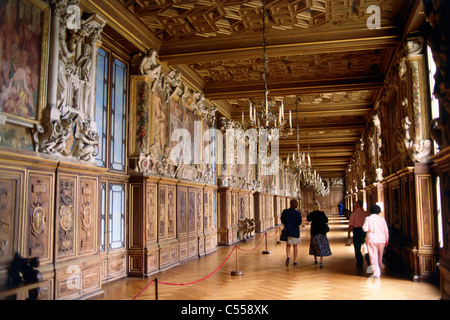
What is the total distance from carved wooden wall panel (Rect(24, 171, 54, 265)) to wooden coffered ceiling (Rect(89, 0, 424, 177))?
325cm

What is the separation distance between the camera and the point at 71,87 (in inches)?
230

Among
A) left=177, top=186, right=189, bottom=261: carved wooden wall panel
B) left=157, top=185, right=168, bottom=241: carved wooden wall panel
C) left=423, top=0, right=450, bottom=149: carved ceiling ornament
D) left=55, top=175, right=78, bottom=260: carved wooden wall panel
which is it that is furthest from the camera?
left=177, top=186, right=189, bottom=261: carved wooden wall panel

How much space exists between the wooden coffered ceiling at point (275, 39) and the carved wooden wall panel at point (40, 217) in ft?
10.7

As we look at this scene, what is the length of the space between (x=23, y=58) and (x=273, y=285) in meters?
5.30

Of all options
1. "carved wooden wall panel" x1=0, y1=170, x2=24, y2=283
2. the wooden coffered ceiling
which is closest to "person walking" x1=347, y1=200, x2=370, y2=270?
the wooden coffered ceiling

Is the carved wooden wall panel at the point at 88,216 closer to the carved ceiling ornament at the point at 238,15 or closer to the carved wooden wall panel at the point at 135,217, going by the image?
the carved wooden wall panel at the point at 135,217

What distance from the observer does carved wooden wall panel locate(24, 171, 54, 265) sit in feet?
16.2

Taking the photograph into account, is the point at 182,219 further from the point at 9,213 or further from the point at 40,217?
the point at 9,213

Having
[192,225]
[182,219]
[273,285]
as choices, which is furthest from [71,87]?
[192,225]

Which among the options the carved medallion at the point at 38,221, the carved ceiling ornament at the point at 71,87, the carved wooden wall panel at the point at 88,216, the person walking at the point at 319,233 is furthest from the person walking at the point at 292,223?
the carved medallion at the point at 38,221

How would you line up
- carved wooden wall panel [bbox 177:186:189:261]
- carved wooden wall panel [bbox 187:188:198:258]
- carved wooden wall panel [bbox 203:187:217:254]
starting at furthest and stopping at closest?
1. carved wooden wall panel [bbox 203:187:217:254]
2. carved wooden wall panel [bbox 187:188:198:258]
3. carved wooden wall panel [bbox 177:186:189:261]

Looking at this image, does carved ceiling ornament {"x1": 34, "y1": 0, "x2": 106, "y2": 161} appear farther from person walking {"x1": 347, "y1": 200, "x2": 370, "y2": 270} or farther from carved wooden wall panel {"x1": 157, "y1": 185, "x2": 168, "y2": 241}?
person walking {"x1": 347, "y1": 200, "x2": 370, "y2": 270}

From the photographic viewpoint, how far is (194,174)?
1105 cm

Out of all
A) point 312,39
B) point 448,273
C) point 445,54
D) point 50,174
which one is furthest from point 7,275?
point 312,39
